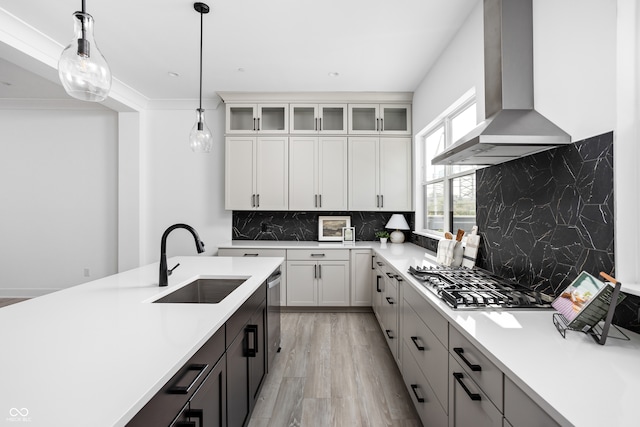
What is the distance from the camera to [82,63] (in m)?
1.20

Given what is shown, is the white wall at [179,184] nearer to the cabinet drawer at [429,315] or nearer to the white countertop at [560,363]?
the cabinet drawer at [429,315]

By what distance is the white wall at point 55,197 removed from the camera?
436 centimetres

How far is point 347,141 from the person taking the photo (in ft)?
13.3

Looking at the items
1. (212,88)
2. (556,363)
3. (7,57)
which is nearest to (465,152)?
(556,363)

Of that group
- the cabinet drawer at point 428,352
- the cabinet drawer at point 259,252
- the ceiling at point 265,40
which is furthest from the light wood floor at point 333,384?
the ceiling at point 265,40

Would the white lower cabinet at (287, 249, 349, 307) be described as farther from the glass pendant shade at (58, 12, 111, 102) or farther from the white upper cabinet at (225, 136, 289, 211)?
the glass pendant shade at (58, 12, 111, 102)

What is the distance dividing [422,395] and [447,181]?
2.07m

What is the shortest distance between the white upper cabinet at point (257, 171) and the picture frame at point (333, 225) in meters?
0.61

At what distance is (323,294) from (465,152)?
8.60ft

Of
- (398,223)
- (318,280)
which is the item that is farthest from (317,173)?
(318,280)

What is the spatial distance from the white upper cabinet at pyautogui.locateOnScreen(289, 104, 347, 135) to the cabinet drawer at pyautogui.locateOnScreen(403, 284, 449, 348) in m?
2.63

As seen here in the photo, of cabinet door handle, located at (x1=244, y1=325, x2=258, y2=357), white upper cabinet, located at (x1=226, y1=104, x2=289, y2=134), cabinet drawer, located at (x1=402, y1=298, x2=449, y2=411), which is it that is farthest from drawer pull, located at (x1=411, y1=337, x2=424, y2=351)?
white upper cabinet, located at (x1=226, y1=104, x2=289, y2=134)

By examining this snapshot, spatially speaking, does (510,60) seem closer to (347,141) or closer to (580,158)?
(580,158)

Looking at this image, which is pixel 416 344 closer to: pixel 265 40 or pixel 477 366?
pixel 477 366
